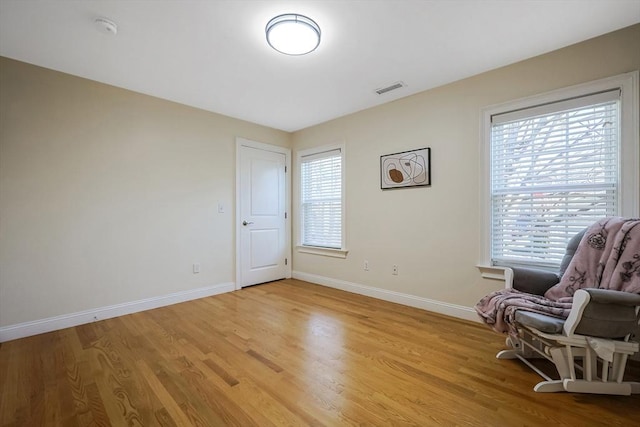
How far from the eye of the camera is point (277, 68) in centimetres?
261

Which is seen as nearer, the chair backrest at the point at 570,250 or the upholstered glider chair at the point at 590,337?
the upholstered glider chair at the point at 590,337

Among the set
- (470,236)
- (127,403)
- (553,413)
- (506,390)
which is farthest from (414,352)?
(127,403)

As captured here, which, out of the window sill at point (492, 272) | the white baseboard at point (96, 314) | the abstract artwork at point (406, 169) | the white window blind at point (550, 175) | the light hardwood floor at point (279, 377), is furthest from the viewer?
the abstract artwork at point (406, 169)

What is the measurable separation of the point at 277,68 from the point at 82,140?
2.05m

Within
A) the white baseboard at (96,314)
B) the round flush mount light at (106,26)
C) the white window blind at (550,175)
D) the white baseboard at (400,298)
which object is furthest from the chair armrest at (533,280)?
the round flush mount light at (106,26)

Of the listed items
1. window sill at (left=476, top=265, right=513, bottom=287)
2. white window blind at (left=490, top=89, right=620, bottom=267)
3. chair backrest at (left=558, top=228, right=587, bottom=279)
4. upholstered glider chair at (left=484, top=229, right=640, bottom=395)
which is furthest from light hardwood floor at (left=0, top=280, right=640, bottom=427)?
white window blind at (left=490, top=89, right=620, bottom=267)

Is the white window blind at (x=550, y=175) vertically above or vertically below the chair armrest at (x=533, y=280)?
above

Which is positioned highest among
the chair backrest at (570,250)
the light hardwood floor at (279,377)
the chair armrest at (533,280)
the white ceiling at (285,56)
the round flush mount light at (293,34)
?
the white ceiling at (285,56)

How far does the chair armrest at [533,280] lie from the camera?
82.0 inches

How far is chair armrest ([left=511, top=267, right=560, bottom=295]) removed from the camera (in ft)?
6.84

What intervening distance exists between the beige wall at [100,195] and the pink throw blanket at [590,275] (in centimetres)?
322

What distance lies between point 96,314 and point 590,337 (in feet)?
13.0

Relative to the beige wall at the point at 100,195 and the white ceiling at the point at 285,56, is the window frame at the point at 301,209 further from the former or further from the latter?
the beige wall at the point at 100,195

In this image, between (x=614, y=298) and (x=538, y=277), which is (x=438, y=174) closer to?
(x=538, y=277)
